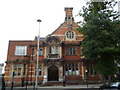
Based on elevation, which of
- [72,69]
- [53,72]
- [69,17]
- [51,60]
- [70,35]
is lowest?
[53,72]

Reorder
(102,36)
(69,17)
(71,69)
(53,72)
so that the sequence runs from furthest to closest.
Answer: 1. (69,17)
2. (53,72)
3. (71,69)
4. (102,36)

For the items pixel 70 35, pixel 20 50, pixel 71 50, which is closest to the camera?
→ pixel 71 50

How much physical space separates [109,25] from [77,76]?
40.8ft

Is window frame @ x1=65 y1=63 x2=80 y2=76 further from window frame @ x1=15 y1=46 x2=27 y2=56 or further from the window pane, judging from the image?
window frame @ x1=15 y1=46 x2=27 y2=56

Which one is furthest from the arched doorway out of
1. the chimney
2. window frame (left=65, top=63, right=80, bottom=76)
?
the chimney

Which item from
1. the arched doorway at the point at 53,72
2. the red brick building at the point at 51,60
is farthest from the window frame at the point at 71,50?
the arched doorway at the point at 53,72

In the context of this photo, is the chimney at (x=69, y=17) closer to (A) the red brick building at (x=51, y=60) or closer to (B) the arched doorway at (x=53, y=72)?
(A) the red brick building at (x=51, y=60)

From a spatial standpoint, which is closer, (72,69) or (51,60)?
(51,60)

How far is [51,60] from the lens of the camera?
24734 millimetres

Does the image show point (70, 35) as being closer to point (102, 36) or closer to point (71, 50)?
point (71, 50)

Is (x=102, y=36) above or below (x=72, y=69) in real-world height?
above

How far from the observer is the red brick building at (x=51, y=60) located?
24734mm

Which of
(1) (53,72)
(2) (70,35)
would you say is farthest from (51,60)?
(2) (70,35)

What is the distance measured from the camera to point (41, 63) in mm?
25641
